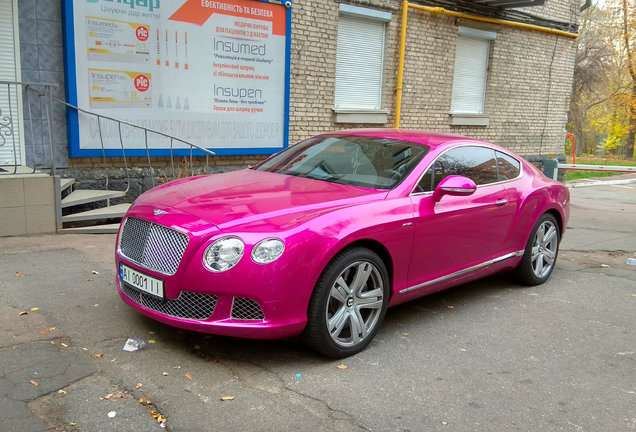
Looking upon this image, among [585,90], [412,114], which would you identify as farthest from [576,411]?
[585,90]

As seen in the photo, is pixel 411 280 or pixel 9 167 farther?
pixel 9 167

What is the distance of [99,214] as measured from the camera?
7.18 m

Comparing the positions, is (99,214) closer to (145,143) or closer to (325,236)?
(145,143)

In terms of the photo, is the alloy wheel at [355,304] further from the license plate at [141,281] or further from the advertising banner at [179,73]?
the advertising banner at [179,73]

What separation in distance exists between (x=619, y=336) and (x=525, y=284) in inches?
51.9

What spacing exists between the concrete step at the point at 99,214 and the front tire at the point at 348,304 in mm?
4317

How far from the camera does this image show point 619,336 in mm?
4555

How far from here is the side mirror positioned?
4332 mm

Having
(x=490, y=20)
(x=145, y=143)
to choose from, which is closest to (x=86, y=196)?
(x=145, y=143)

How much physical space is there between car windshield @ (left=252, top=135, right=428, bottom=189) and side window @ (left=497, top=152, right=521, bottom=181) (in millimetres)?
1094

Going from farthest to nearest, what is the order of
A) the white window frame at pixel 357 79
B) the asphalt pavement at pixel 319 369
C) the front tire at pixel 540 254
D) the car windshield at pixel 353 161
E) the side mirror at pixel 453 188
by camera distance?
the white window frame at pixel 357 79 → the front tire at pixel 540 254 → the car windshield at pixel 353 161 → the side mirror at pixel 453 188 → the asphalt pavement at pixel 319 369

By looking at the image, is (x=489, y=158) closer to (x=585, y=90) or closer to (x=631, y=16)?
(x=631, y=16)

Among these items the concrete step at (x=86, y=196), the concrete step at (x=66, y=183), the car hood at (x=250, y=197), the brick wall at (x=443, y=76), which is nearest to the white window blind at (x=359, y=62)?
the brick wall at (x=443, y=76)

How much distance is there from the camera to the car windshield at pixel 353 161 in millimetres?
4504
